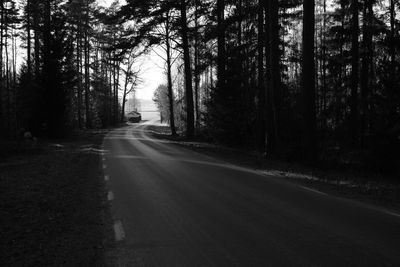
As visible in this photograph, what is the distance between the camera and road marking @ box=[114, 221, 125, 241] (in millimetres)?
6494

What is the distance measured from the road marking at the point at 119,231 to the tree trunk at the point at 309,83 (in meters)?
11.1

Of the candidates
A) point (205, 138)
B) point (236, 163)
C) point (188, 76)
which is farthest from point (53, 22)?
point (236, 163)

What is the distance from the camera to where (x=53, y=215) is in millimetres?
8148

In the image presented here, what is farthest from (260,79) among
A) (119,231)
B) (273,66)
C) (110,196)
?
(119,231)

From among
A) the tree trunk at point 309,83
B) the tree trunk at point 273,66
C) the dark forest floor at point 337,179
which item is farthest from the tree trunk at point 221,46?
the tree trunk at point 309,83

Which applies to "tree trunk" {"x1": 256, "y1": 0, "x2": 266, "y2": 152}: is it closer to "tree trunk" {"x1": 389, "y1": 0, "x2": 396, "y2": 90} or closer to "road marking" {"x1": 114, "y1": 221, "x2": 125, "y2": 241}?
"tree trunk" {"x1": 389, "y1": 0, "x2": 396, "y2": 90}

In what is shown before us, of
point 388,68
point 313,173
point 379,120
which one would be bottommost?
point 313,173

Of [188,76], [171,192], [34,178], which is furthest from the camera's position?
[188,76]

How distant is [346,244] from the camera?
19.6ft

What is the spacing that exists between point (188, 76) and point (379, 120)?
1937 cm

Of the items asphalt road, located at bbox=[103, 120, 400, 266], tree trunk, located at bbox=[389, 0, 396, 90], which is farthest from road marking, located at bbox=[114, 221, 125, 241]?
tree trunk, located at bbox=[389, 0, 396, 90]

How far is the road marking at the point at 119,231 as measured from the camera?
6494 millimetres

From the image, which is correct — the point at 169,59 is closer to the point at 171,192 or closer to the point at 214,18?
the point at 214,18

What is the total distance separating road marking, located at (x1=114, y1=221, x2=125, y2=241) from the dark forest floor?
19.0ft
